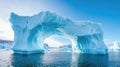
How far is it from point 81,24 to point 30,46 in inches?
352

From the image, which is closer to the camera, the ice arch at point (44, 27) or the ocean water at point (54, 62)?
the ocean water at point (54, 62)

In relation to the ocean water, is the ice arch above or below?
above

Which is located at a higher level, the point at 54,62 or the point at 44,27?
the point at 44,27

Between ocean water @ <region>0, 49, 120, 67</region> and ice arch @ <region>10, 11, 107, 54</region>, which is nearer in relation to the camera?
ocean water @ <region>0, 49, 120, 67</region>

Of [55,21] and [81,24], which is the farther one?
[81,24]

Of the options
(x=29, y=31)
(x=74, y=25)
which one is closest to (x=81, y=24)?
(x=74, y=25)

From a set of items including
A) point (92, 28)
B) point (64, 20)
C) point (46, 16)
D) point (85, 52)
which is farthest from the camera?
point (85, 52)

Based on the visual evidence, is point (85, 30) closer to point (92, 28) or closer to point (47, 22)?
point (92, 28)

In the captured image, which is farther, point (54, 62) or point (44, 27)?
point (44, 27)

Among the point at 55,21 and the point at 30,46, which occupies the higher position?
the point at 55,21

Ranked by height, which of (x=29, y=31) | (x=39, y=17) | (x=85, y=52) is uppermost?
(x=39, y=17)

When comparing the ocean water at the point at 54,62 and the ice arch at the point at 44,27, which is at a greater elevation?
the ice arch at the point at 44,27

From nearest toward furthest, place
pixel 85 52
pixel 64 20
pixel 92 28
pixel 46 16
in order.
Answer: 1. pixel 46 16
2. pixel 64 20
3. pixel 92 28
4. pixel 85 52

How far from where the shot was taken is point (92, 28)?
33.2 m
